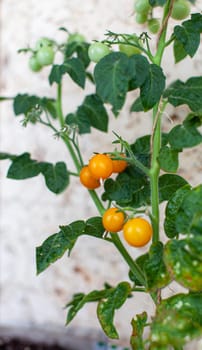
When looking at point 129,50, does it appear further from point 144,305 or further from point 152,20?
point 144,305

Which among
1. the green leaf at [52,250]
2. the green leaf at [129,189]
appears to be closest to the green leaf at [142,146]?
the green leaf at [129,189]

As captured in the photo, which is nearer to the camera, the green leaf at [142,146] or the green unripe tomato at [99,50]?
the green unripe tomato at [99,50]

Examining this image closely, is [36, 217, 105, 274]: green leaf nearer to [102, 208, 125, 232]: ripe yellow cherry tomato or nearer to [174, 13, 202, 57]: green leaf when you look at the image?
[102, 208, 125, 232]: ripe yellow cherry tomato

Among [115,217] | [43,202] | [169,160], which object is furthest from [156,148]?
[43,202]

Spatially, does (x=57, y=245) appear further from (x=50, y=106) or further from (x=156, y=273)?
(x=50, y=106)

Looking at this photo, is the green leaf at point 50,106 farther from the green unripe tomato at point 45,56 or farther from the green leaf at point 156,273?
the green leaf at point 156,273

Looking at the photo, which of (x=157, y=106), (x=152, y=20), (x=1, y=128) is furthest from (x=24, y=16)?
(x=157, y=106)

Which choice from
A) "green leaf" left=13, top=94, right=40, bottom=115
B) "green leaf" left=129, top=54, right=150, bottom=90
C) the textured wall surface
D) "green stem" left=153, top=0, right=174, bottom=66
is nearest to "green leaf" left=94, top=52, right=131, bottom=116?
"green leaf" left=129, top=54, right=150, bottom=90
